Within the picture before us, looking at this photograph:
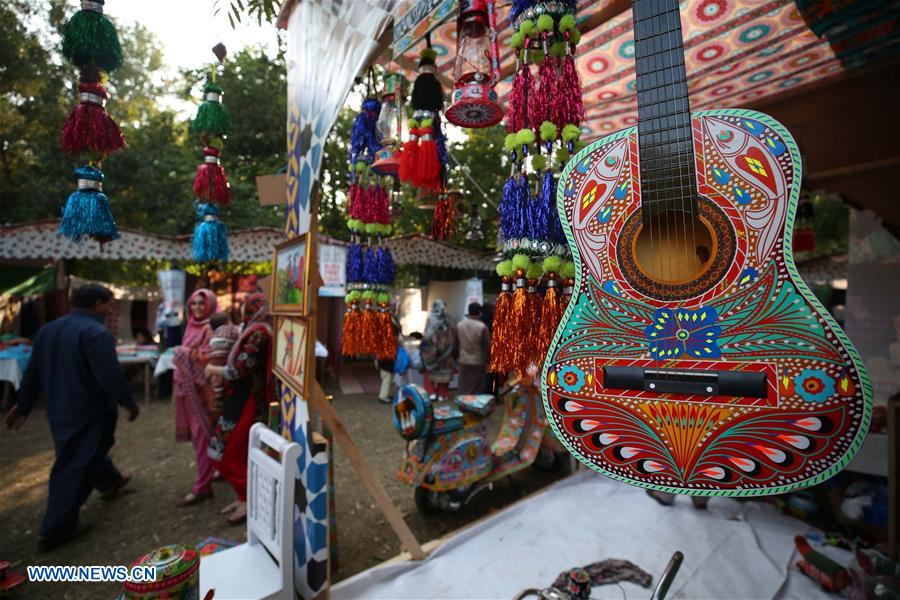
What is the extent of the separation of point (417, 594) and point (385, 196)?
225 cm

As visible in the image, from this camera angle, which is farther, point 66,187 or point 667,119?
point 66,187

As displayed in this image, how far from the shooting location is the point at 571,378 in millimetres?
944

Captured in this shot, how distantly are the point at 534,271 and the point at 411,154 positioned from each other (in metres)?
1.08

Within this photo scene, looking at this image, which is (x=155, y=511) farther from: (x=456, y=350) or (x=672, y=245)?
(x=672, y=245)

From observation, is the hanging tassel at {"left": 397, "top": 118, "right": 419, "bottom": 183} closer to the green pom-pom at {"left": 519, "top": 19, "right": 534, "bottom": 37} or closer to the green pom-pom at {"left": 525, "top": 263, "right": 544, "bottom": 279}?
the green pom-pom at {"left": 519, "top": 19, "right": 534, "bottom": 37}

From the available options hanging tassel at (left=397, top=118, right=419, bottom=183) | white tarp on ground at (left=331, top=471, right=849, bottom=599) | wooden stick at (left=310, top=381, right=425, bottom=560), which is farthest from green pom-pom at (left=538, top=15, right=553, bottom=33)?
white tarp on ground at (left=331, top=471, right=849, bottom=599)

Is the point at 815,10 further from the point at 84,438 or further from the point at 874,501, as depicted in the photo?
the point at 84,438

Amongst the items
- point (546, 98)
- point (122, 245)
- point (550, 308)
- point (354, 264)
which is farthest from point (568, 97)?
point (122, 245)

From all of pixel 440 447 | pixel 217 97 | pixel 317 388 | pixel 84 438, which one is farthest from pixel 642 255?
pixel 84 438

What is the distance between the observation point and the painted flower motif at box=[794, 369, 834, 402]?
739mm

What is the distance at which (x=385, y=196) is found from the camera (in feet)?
7.93

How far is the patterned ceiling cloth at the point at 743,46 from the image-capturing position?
1915 mm

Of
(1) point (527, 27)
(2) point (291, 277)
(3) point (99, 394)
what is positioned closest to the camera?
(1) point (527, 27)

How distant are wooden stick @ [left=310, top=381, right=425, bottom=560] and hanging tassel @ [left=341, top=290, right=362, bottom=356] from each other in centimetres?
29
